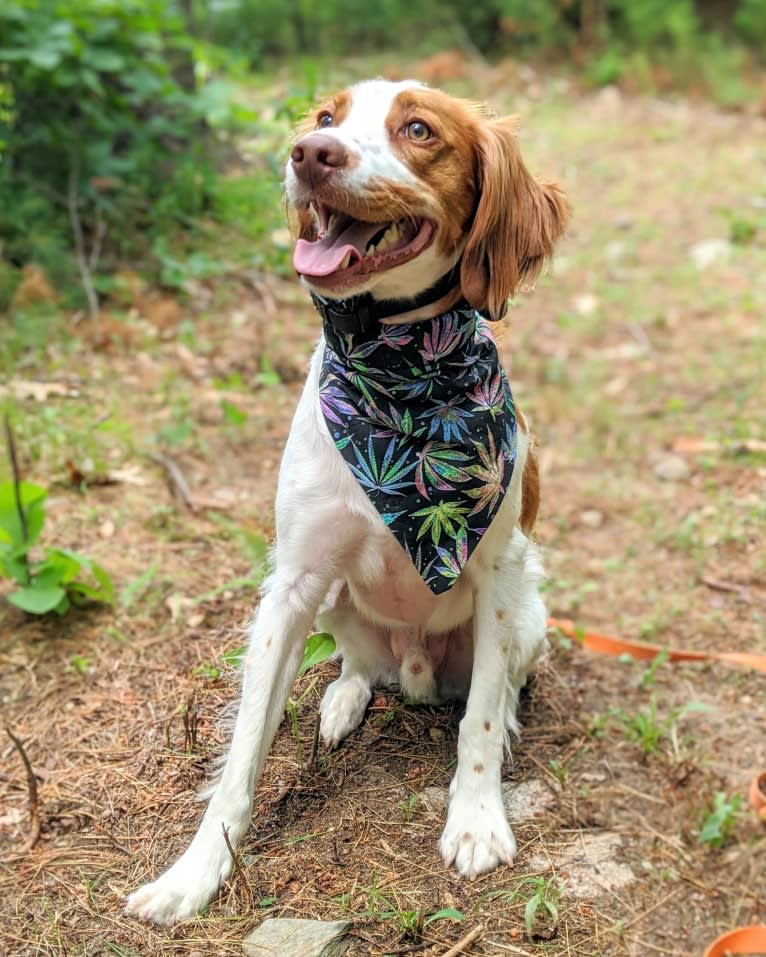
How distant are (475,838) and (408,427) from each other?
995 mm

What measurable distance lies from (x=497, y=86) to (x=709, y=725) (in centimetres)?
844

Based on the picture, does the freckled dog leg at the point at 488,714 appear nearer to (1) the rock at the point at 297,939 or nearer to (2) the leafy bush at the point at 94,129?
(1) the rock at the point at 297,939

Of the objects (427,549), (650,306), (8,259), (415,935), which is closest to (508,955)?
(415,935)

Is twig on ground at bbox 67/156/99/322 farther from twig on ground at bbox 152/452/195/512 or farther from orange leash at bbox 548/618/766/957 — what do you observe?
orange leash at bbox 548/618/766/957

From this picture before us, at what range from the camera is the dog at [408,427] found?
229 centimetres

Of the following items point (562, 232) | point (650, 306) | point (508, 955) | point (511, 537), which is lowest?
point (650, 306)

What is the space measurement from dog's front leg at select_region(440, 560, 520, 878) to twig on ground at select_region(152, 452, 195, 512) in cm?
165

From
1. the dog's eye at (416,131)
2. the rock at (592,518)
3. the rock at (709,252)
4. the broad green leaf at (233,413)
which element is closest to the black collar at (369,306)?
the dog's eye at (416,131)

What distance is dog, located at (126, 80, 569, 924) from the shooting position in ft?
7.50

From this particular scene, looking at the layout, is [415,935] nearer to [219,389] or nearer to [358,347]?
[358,347]

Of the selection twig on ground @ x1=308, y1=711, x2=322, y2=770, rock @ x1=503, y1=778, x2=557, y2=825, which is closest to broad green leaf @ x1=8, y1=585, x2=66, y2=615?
twig on ground @ x1=308, y1=711, x2=322, y2=770

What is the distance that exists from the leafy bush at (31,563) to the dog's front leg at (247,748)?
2.96ft

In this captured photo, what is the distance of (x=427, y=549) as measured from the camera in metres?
2.47

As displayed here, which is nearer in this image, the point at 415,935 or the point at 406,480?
the point at 415,935
